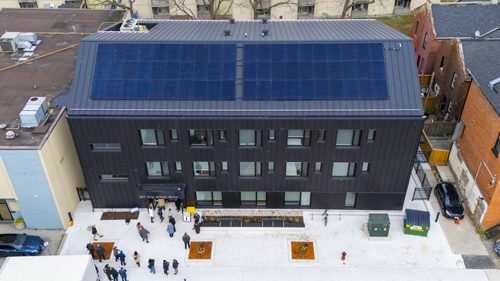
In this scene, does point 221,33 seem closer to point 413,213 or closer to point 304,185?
point 304,185

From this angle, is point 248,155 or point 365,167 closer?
point 248,155

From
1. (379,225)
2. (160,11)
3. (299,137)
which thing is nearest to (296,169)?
(299,137)

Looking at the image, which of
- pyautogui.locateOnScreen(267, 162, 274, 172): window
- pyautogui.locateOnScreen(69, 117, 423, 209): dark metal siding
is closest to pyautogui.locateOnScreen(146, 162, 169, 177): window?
pyautogui.locateOnScreen(69, 117, 423, 209): dark metal siding

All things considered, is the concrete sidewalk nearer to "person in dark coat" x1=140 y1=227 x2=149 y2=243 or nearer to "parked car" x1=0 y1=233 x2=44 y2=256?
"person in dark coat" x1=140 y1=227 x2=149 y2=243

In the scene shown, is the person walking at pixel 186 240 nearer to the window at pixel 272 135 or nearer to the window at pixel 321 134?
the window at pixel 272 135

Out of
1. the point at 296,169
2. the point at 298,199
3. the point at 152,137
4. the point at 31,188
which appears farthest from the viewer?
the point at 298,199

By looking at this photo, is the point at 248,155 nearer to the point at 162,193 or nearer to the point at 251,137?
the point at 251,137

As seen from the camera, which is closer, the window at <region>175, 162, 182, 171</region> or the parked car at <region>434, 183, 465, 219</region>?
the window at <region>175, 162, 182, 171</region>
